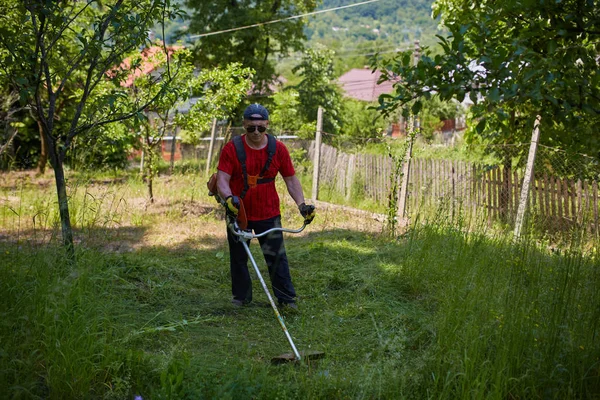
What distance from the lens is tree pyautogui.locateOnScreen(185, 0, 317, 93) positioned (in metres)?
23.3

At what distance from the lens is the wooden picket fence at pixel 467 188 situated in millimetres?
8133

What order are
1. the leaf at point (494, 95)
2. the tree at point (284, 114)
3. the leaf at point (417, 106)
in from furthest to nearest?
the tree at point (284, 114), the leaf at point (417, 106), the leaf at point (494, 95)

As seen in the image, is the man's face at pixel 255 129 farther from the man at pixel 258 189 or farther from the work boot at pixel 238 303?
the work boot at pixel 238 303

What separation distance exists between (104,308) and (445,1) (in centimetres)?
924

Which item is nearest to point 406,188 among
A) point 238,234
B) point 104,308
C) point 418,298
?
point 418,298

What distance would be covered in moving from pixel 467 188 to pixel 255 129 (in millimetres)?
5122

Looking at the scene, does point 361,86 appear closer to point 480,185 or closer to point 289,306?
point 480,185

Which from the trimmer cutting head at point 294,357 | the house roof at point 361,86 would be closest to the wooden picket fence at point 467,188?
the trimmer cutting head at point 294,357

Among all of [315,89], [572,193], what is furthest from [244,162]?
[315,89]

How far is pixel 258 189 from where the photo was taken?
5.84 meters

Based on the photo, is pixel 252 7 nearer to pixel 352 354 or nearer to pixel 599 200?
pixel 599 200

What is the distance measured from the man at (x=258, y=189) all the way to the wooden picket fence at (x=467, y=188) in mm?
1842

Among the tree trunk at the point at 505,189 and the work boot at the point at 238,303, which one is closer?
the work boot at the point at 238,303

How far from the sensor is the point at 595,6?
3.53m
